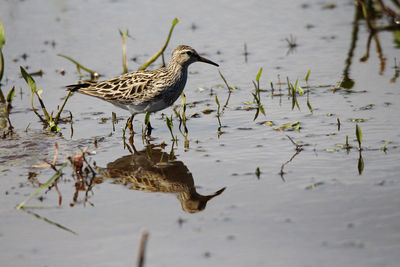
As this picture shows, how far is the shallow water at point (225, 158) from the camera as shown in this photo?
20.6 ft

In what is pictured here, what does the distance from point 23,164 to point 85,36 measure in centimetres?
737

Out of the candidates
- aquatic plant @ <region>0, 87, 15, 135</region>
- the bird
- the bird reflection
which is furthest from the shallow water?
the bird

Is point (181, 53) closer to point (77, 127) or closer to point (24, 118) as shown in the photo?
point (77, 127)

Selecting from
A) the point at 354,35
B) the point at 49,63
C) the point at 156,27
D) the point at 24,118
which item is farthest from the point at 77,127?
the point at 354,35

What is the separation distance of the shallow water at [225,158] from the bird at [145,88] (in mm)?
481

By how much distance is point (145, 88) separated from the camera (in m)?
10.3

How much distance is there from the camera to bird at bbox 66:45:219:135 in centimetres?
1023

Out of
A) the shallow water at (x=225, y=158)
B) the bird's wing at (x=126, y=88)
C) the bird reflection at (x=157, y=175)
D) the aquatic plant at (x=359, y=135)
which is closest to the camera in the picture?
the shallow water at (x=225, y=158)

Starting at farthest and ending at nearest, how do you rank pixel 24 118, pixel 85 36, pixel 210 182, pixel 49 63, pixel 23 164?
1. pixel 85 36
2. pixel 49 63
3. pixel 24 118
4. pixel 23 164
5. pixel 210 182

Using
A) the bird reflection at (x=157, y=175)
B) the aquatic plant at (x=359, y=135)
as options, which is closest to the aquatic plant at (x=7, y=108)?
the bird reflection at (x=157, y=175)

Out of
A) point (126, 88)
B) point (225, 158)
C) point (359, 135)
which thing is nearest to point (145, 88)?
point (126, 88)

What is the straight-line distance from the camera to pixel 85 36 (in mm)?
15555

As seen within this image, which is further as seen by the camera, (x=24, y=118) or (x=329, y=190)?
(x=24, y=118)

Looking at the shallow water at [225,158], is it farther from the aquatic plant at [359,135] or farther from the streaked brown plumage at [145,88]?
the streaked brown plumage at [145,88]
